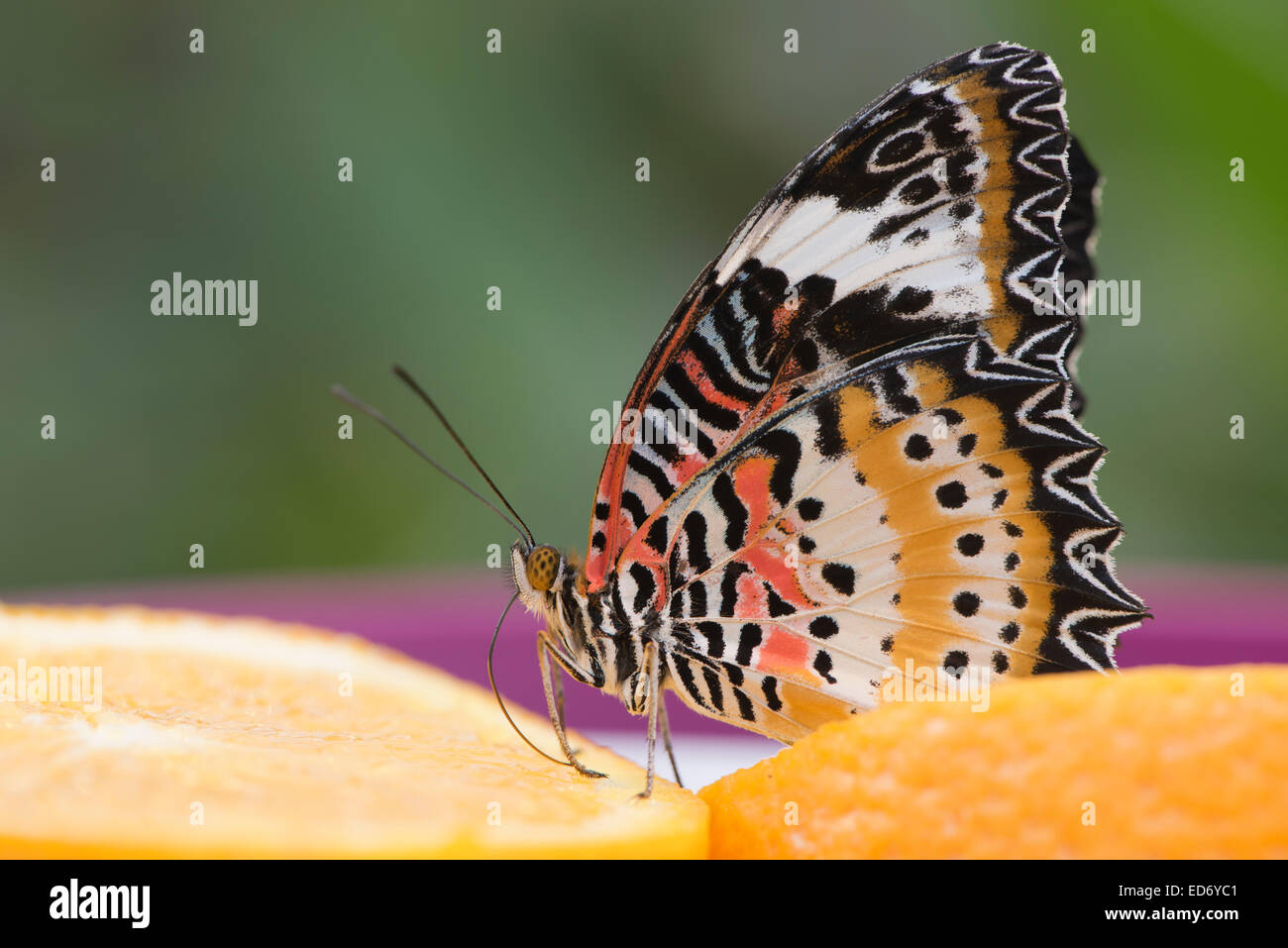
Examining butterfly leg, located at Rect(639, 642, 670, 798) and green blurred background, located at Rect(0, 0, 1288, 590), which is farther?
green blurred background, located at Rect(0, 0, 1288, 590)

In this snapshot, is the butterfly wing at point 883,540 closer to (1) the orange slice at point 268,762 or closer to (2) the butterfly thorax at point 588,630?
(2) the butterfly thorax at point 588,630

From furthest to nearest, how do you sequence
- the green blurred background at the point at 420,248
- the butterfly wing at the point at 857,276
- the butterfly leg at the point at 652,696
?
1. the green blurred background at the point at 420,248
2. the butterfly wing at the point at 857,276
3. the butterfly leg at the point at 652,696

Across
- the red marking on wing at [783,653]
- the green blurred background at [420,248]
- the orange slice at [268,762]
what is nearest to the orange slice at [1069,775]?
the orange slice at [268,762]

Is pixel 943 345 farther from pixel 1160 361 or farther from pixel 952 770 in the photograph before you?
pixel 1160 361

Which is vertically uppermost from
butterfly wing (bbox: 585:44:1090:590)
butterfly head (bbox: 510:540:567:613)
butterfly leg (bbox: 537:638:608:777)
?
butterfly wing (bbox: 585:44:1090:590)

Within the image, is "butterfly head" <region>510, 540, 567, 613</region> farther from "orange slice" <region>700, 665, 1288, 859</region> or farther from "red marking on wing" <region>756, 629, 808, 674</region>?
"orange slice" <region>700, 665, 1288, 859</region>

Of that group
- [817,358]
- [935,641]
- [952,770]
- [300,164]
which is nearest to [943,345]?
[817,358]

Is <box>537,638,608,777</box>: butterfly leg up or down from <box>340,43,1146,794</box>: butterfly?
down

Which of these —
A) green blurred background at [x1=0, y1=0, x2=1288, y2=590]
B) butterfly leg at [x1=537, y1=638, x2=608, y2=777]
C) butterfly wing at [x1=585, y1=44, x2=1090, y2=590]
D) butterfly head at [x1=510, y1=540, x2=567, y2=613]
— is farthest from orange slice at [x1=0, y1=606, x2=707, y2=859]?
green blurred background at [x1=0, y1=0, x2=1288, y2=590]
